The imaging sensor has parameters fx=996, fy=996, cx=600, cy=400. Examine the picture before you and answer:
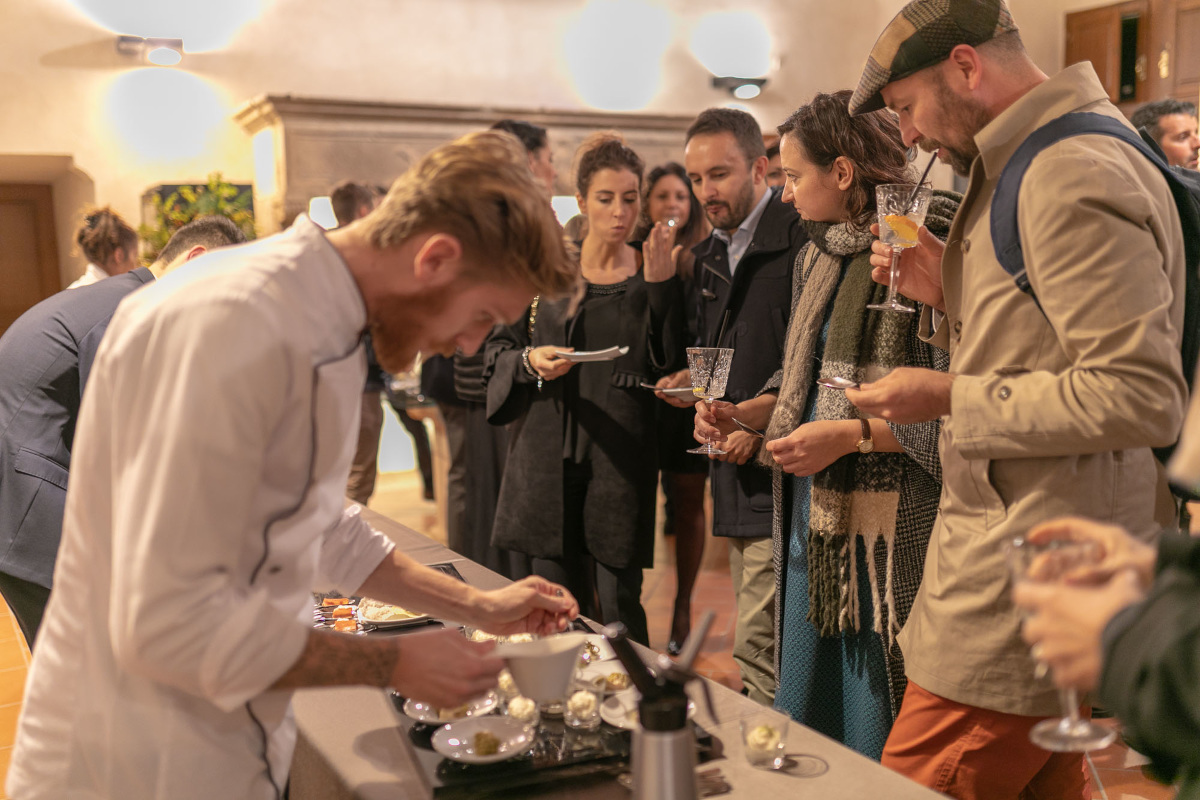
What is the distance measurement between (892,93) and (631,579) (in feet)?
5.86

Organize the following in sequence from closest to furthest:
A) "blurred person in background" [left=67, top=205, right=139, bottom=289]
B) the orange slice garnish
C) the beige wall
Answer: the orange slice garnish
"blurred person in background" [left=67, top=205, right=139, bottom=289]
the beige wall

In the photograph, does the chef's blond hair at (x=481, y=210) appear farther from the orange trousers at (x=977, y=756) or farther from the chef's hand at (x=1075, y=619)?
the orange trousers at (x=977, y=756)

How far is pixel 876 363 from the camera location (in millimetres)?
2092

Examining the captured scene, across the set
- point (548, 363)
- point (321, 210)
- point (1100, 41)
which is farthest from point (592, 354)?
point (1100, 41)

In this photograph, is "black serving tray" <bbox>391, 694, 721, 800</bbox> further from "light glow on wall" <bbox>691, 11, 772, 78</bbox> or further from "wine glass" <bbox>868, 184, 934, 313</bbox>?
"light glow on wall" <bbox>691, 11, 772, 78</bbox>

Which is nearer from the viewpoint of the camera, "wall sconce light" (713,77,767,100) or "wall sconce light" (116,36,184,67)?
"wall sconce light" (116,36,184,67)

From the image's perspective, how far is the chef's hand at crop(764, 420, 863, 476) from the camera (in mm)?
2049

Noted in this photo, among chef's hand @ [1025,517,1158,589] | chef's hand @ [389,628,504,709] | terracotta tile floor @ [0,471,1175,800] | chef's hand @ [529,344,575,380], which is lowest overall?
terracotta tile floor @ [0,471,1175,800]

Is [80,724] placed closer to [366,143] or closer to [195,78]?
[366,143]

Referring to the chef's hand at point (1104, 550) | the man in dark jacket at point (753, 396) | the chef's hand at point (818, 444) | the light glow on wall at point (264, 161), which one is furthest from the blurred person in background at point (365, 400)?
the chef's hand at point (1104, 550)

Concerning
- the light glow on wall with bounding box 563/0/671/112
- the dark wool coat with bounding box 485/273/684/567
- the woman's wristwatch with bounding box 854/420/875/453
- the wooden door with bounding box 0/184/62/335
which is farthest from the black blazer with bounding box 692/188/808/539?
the wooden door with bounding box 0/184/62/335

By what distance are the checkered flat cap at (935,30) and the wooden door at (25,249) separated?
23.9 ft

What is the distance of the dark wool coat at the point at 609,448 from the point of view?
10.00 ft

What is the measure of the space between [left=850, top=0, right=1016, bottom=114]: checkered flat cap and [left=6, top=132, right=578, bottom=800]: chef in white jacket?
756mm
